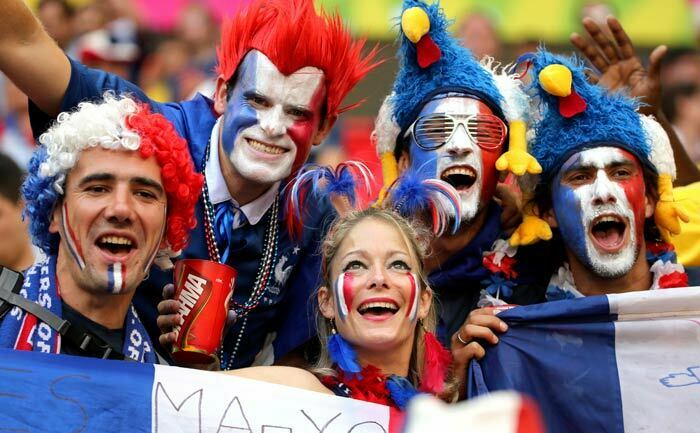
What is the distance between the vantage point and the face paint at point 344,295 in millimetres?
3340

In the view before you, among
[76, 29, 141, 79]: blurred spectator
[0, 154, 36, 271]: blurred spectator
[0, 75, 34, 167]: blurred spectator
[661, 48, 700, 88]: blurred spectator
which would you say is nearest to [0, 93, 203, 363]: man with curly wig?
[0, 154, 36, 271]: blurred spectator

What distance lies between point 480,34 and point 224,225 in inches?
179

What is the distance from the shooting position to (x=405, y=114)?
4242 millimetres

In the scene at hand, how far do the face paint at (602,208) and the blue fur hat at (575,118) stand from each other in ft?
0.12

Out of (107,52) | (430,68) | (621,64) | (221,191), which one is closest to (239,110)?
(221,191)

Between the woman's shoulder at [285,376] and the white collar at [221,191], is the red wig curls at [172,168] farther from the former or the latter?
the woman's shoulder at [285,376]

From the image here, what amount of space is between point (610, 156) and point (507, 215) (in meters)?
0.45

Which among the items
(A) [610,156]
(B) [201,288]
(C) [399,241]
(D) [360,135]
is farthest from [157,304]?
(D) [360,135]

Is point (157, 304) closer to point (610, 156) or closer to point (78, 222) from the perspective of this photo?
point (78, 222)

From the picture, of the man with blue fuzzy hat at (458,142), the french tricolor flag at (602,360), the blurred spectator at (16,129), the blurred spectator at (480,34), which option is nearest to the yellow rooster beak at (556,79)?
the man with blue fuzzy hat at (458,142)

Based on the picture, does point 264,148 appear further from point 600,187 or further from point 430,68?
point 600,187

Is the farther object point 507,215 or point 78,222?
point 507,215

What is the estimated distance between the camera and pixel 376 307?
3350 mm

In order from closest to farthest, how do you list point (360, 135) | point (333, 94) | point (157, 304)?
point (157, 304) < point (333, 94) < point (360, 135)
